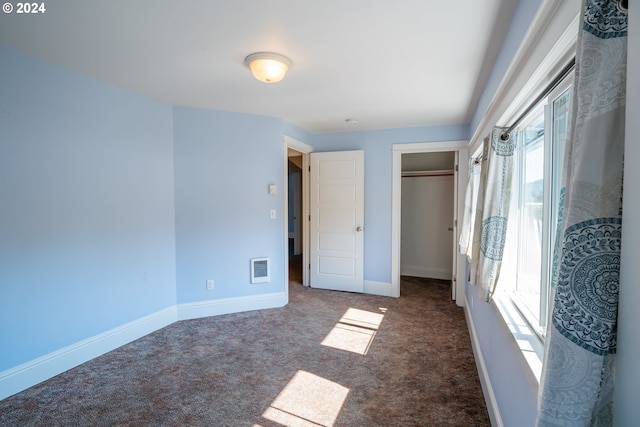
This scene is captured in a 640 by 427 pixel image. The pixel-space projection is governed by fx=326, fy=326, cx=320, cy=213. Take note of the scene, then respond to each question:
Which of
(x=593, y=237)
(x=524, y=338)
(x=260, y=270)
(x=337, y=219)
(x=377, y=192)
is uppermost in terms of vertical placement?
(x=377, y=192)

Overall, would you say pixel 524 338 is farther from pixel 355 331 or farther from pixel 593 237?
pixel 355 331

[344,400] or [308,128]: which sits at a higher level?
[308,128]

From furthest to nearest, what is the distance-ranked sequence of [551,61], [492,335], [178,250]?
[178,250] → [492,335] → [551,61]

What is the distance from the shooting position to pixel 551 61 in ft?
3.92

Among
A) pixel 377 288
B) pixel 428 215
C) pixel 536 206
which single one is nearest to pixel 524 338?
pixel 536 206

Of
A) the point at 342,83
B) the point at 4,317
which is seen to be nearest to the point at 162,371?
the point at 4,317

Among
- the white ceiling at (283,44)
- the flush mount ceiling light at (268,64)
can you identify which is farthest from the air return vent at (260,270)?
the flush mount ceiling light at (268,64)

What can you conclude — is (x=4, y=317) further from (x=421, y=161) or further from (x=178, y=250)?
(x=421, y=161)

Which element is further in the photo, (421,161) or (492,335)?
(421,161)

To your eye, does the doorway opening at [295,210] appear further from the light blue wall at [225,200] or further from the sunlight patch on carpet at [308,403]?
the sunlight patch on carpet at [308,403]

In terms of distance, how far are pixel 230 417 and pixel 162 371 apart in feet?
2.86

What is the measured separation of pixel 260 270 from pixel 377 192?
1895 millimetres

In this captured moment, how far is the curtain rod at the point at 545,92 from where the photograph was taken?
114 cm

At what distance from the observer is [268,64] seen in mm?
2285
